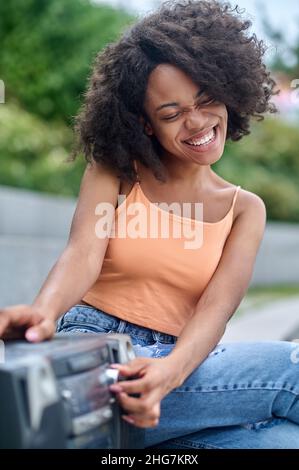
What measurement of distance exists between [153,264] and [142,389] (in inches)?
24.6

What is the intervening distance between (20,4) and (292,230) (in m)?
6.56

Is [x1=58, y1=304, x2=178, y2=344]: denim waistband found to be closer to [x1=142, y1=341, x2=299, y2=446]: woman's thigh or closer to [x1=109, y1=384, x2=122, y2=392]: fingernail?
Result: [x1=142, y1=341, x2=299, y2=446]: woman's thigh

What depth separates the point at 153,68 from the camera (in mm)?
2156

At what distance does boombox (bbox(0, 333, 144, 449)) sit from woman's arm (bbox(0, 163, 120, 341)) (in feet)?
0.22

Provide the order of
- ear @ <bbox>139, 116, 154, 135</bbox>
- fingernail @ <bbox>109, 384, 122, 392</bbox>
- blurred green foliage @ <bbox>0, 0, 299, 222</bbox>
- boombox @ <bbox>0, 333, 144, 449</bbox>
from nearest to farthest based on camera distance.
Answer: boombox @ <bbox>0, 333, 144, 449</bbox>
fingernail @ <bbox>109, 384, 122, 392</bbox>
ear @ <bbox>139, 116, 154, 135</bbox>
blurred green foliage @ <bbox>0, 0, 299, 222</bbox>

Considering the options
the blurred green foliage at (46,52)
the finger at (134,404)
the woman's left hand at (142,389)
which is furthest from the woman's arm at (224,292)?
the blurred green foliage at (46,52)

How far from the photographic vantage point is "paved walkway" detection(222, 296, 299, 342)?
20.6 feet

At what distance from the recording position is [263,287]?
1263 centimetres

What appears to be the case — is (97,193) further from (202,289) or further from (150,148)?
(202,289)

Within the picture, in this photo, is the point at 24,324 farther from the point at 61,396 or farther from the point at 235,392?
the point at 235,392

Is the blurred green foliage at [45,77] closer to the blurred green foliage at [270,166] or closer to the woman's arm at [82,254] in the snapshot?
the blurred green foliage at [270,166]

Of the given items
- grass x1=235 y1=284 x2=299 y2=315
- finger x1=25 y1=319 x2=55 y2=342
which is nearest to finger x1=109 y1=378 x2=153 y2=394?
finger x1=25 y1=319 x2=55 y2=342

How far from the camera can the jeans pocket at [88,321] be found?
2.14 metres

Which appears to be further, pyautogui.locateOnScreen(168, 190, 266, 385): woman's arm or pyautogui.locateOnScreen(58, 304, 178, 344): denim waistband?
pyautogui.locateOnScreen(58, 304, 178, 344): denim waistband
